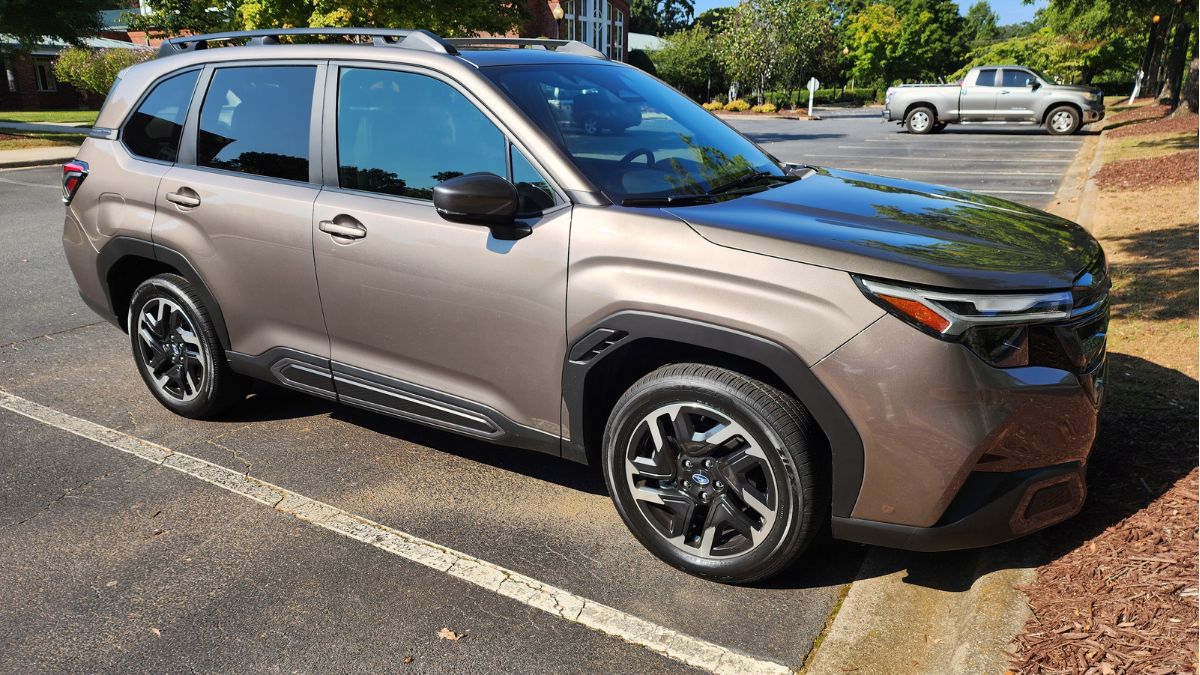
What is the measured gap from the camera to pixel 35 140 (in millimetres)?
23031

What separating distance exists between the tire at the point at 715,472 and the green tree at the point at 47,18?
25.8 meters

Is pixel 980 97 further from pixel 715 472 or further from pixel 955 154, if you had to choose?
pixel 715 472

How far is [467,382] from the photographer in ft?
11.8

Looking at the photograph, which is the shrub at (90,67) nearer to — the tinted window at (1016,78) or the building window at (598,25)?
the building window at (598,25)

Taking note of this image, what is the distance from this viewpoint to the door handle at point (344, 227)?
3.70 m

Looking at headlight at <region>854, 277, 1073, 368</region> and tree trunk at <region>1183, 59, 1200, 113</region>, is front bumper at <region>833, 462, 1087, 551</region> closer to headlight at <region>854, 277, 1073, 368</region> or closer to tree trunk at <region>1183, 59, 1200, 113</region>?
headlight at <region>854, 277, 1073, 368</region>

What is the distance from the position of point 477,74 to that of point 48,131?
28.5 metres

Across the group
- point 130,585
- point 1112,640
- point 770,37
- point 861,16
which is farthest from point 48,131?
point 861,16

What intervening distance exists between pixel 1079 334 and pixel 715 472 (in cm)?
125

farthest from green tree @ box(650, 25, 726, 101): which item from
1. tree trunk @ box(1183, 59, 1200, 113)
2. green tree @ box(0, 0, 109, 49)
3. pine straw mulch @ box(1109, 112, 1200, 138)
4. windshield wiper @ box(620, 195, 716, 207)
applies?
windshield wiper @ box(620, 195, 716, 207)

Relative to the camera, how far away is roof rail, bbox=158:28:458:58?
3762mm

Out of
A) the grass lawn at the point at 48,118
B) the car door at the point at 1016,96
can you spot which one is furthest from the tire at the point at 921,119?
the grass lawn at the point at 48,118

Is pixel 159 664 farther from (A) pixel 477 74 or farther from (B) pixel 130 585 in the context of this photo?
(A) pixel 477 74

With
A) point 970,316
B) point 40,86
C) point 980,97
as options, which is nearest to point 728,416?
point 970,316
